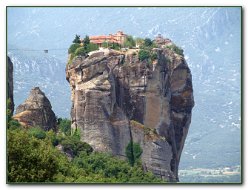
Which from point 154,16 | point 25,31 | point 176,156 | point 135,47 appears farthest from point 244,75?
point 176,156

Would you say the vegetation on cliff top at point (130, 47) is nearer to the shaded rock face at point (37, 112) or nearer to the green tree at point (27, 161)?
the shaded rock face at point (37, 112)

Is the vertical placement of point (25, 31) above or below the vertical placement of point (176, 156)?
above

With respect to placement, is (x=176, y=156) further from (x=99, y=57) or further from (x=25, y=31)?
(x=25, y=31)

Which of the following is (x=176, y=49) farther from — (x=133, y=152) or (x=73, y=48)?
(x=133, y=152)

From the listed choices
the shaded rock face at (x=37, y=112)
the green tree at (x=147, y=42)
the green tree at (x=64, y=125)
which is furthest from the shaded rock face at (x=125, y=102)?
the shaded rock face at (x=37, y=112)

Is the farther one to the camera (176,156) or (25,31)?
(176,156)

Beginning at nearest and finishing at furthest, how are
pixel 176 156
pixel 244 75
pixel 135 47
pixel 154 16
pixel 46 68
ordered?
1. pixel 244 75
2. pixel 154 16
3. pixel 46 68
4. pixel 135 47
5. pixel 176 156
